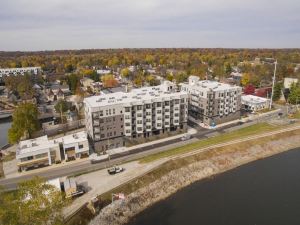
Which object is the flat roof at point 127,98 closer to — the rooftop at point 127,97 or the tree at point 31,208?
the rooftop at point 127,97

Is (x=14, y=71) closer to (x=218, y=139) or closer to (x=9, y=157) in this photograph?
(x=9, y=157)

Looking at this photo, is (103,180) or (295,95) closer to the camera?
(103,180)

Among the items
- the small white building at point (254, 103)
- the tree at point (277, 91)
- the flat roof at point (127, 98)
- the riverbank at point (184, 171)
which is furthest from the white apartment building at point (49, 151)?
the tree at point (277, 91)

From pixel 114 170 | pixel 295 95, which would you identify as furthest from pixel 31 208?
pixel 295 95

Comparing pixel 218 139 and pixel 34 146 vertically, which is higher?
pixel 34 146

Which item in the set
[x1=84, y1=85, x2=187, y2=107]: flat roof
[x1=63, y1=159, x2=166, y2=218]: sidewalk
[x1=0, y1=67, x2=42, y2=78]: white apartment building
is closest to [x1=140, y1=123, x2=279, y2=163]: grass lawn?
[x1=63, y1=159, x2=166, y2=218]: sidewalk

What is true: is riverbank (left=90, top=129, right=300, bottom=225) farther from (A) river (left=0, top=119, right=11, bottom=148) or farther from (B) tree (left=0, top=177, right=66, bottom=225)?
(A) river (left=0, top=119, right=11, bottom=148)
